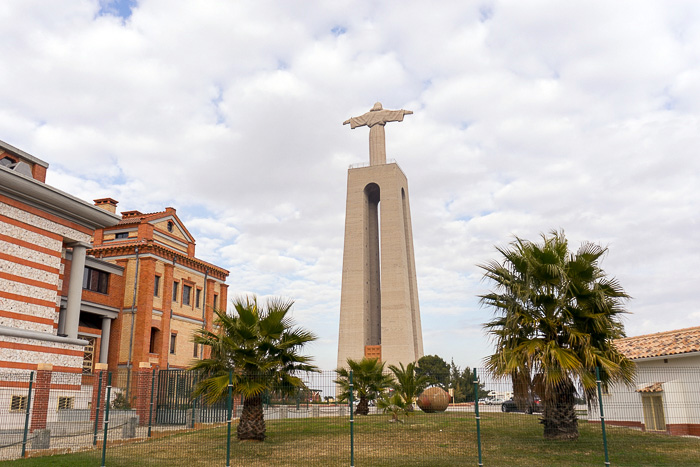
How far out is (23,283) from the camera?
83.1 ft

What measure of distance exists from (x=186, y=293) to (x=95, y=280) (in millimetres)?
8809

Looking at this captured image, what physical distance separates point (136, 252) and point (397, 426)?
88.0 ft

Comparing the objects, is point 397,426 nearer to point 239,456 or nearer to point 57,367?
point 239,456

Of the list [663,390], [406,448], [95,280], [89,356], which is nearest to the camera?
[406,448]

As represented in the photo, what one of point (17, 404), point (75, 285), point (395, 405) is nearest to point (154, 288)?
point (75, 285)

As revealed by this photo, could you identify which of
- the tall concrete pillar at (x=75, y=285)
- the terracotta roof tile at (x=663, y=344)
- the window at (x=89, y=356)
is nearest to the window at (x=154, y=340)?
the window at (x=89, y=356)

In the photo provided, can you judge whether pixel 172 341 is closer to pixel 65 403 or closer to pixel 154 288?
pixel 154 288

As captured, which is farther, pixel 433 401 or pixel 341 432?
pixel 433 401

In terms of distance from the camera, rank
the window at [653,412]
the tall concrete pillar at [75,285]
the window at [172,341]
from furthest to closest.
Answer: the window at [172,341] → the tall concrete pillar at [75,285] → the window at [653,412]

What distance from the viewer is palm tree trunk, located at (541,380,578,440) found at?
17750 millimetres

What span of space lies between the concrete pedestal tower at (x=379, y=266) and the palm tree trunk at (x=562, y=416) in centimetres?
4708

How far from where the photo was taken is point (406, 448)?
1812cm

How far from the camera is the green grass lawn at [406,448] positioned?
53.2 feet

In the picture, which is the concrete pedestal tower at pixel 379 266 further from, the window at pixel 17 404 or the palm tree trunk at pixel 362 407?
the window at pixel 17 404
